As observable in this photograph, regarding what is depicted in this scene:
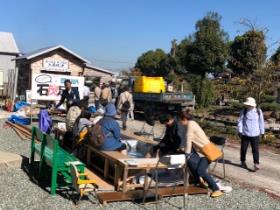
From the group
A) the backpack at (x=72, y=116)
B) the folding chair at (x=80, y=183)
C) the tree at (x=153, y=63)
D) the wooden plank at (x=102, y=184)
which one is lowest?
the wooden plank at (x=102, y=184)

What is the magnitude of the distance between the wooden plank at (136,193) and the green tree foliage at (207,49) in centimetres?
3719

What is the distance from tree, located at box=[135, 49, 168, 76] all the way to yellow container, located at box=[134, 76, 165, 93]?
114 feet

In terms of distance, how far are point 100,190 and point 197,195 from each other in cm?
164

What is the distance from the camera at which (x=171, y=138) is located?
856 centimetres

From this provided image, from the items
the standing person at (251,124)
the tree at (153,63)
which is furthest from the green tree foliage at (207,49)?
the standing person at (251,124)

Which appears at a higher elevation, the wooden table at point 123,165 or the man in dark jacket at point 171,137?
the man in dark jacket at point 171,137

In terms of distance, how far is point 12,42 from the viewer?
4553 cm

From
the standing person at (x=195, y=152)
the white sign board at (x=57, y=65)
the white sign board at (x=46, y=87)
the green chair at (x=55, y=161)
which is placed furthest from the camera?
the white sign board at (x=57, y=65)

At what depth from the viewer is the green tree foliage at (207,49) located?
147ft

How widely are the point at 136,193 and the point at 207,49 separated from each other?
3823 centimetres

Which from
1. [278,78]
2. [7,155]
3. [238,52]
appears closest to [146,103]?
[278,78]

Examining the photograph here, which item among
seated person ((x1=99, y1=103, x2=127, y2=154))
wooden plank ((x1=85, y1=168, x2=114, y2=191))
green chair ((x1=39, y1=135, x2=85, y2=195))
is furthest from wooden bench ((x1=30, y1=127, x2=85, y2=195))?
seated person ((x1=99, y1=103, x2=127, y2=154))

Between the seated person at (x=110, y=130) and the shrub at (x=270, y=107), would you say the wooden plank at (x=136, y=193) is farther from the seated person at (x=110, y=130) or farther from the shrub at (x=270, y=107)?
the shrub at (x=270, y=107)

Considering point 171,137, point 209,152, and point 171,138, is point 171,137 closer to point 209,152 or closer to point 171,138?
point 171,138
